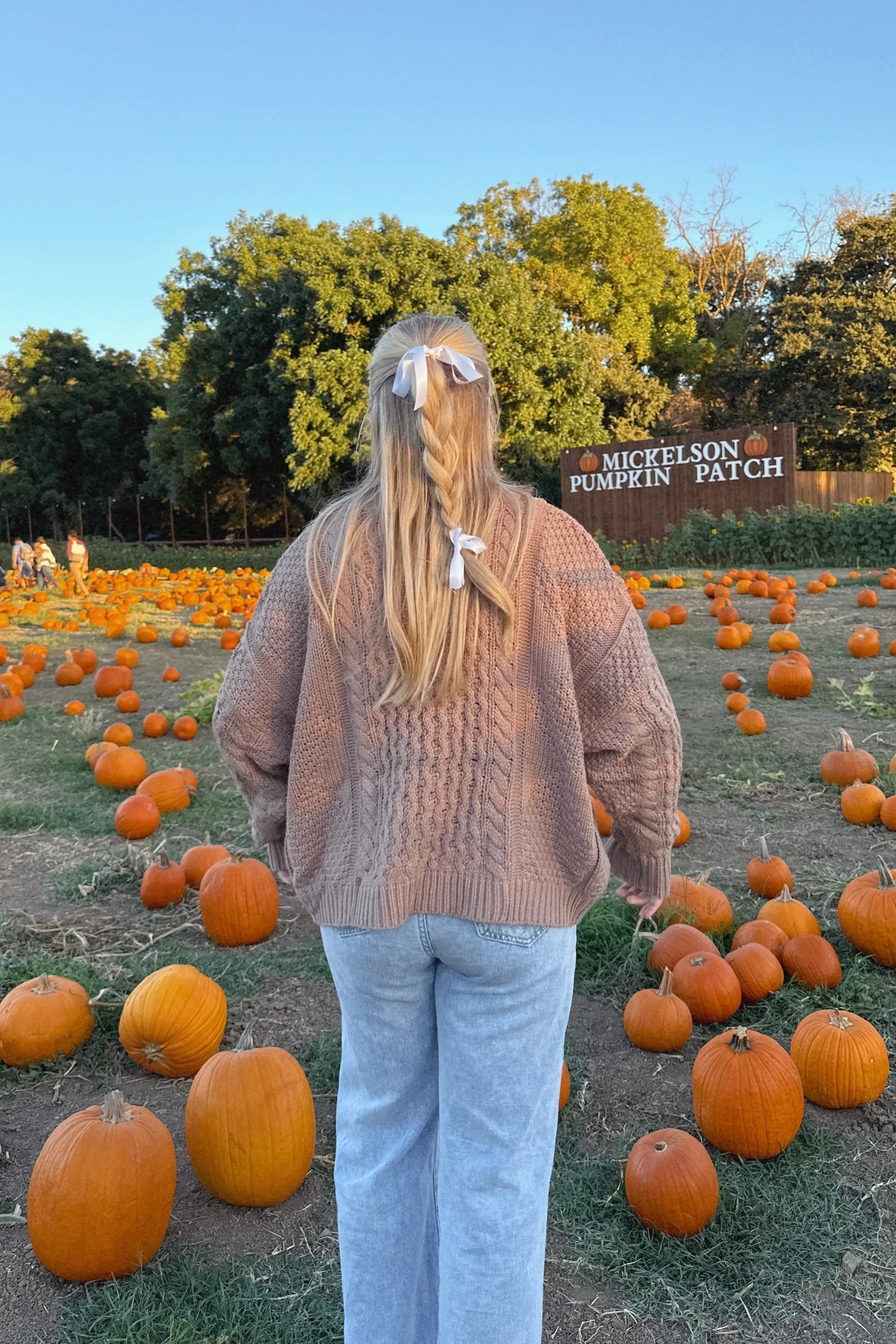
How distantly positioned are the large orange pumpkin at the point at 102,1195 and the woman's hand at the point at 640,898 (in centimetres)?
131

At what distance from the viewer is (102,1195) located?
2293 millimetres

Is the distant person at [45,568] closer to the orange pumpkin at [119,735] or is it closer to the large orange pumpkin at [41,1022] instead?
the orange pumpkin at [119,735]

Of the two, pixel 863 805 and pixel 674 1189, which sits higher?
pixel 863 805

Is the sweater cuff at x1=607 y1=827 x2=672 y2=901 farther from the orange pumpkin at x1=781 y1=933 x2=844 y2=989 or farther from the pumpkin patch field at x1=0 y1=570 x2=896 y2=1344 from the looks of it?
the orange pumpkin at x1=781 y1=933 x2=844 y2=989

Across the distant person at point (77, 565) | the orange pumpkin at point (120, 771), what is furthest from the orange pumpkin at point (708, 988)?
the distant person at point (77, 565)

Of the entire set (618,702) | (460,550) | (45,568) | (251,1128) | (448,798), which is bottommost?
(251,1128)

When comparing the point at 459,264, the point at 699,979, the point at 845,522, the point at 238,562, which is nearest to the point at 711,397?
the point at 459,264

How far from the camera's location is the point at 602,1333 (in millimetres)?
2145

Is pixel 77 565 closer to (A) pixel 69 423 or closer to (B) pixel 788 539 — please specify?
(B) pixel 788 539

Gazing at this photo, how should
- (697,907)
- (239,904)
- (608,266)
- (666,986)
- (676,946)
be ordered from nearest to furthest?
(666,986) → (676,946) → (697,907) → (239,904) → (608,266)

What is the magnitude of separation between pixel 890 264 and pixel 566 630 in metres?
33.1

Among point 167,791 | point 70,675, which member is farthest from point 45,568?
point 167,791

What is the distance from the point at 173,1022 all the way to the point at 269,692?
5.31ft

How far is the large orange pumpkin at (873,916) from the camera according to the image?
3445 millimetres
